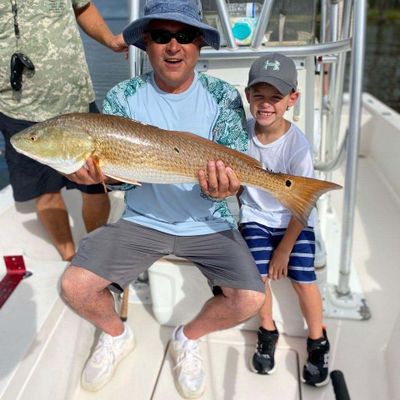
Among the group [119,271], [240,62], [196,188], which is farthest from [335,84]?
[119,271]

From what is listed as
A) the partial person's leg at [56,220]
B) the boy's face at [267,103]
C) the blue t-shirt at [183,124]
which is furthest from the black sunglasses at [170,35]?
the partial person's leg at [56,220]

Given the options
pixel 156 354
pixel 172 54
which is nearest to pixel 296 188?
pixel 172 54

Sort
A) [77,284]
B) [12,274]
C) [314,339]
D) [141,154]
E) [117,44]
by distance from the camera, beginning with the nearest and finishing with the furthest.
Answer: [141,154] < [77,284] < [314,339] < [12,274] < [117,44]

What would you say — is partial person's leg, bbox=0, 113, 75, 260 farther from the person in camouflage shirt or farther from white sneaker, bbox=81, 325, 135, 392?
white sneaker, bbox=81, 325, 135, 392

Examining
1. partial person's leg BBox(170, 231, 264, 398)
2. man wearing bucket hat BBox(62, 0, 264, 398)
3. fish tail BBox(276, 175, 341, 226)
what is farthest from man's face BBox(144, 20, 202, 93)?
partial person's leg BBox(170, 231, 264, 398)

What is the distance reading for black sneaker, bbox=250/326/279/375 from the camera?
2.20 meters

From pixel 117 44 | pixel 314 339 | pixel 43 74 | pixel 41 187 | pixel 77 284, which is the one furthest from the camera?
pixel 41 187

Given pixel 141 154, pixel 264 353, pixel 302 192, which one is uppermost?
pixel 141 154

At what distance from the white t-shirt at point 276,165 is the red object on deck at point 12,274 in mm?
1184

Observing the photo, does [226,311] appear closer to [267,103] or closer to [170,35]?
[267,103]

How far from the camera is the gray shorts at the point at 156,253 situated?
6.65 ft

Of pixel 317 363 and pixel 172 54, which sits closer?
pixel 172 54

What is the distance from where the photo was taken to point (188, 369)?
2137 mm

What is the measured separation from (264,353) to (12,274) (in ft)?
4.51
